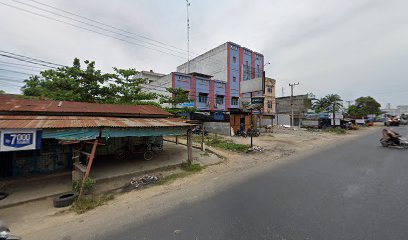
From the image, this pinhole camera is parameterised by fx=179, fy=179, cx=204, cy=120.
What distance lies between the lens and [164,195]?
6.68 meters

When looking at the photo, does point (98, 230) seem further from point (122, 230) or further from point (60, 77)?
point (60, 77)

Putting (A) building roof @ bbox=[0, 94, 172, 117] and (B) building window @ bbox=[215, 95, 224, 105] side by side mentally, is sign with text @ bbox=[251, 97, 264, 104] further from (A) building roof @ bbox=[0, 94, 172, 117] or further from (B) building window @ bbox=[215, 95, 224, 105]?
(B) building window @ bbox=[215, 95, 224, 105]

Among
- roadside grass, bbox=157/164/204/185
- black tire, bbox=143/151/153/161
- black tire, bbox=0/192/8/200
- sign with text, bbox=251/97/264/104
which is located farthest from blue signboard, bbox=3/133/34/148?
sign with text, bbox=251/97/264/104

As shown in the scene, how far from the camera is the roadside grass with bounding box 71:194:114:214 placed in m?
5.69

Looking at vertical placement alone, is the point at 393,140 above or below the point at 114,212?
above

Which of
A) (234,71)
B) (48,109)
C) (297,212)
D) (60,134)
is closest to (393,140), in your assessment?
(297,212)

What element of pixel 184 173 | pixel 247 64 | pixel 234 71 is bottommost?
pixel 184 173

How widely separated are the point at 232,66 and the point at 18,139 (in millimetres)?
34856

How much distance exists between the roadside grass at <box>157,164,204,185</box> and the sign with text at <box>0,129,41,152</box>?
4845mm

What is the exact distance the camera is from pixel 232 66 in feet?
120

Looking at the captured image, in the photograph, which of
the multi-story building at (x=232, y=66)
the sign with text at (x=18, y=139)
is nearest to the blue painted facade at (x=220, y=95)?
the multi-story building at (x=232, y=66)

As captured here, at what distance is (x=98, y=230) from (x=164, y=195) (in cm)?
245

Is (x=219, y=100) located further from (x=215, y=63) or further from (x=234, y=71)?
(x=215, y=63)

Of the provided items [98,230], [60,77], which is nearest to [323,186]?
[98,230]
